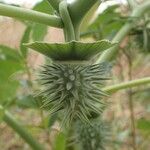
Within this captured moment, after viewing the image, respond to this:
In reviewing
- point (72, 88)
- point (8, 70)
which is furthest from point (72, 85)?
point (8, 70)

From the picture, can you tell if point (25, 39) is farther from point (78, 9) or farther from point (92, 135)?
point (78, 9)

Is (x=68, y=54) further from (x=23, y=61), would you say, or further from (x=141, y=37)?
(x=141, y=37)

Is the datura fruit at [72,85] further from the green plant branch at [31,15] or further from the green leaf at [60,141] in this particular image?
the green leaf at [60,141]

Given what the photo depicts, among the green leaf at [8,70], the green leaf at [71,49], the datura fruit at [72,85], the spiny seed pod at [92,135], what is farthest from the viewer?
the green leaf at [8,70]

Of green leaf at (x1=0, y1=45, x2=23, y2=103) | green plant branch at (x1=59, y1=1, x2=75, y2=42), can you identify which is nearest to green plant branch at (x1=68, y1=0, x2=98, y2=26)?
green plant branch at (x1=59, y1=1, x2=75, y2=42)

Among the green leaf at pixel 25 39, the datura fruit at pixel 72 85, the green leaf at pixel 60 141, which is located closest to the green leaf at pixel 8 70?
the green leaf at pixel 25 39

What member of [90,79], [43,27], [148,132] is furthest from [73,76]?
[148,132]

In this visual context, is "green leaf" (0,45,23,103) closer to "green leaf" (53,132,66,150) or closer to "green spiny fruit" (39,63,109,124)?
"green leaf" (53,132,66,150)
